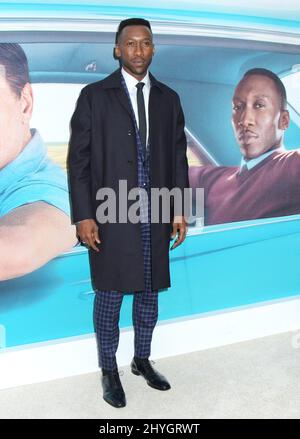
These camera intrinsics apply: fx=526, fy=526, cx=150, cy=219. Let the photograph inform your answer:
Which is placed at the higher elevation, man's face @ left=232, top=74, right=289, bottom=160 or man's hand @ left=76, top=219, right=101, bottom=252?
man's face @ left=232, top=74, right=289, bottom=160

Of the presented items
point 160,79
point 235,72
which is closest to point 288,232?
point 235,72

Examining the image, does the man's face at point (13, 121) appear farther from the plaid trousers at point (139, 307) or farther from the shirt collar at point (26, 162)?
the plaid trousers at point (139, 307)

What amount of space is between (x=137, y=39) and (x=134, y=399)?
1519mm

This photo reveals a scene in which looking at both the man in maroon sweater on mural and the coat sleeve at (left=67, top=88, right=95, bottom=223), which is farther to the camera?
the man in maroon sweater on mural

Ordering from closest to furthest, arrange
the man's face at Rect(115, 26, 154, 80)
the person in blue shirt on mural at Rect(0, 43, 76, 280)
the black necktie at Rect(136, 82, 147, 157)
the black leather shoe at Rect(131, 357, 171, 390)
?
1. the man's face at Rect(115, 26, 154, 80)
2. the black necktie at Rect(136, 82, 147, 157)
3. the person in blue shirt on mural at Rect(0, 43, 76, 280)
4. the black leather shoe at Rect(131, 357, 171, 390)

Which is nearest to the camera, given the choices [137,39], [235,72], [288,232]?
[137,39]

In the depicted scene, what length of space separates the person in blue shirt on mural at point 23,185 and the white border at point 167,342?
44cm

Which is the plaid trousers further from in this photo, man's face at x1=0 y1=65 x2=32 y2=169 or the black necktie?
man's face at x1=0 y1=65 x2=32 y2=169

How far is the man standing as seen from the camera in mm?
2137

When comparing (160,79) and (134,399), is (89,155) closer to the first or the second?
(160,79)

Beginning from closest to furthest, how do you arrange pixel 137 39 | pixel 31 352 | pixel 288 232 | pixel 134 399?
pixel 137 39 < pixel 134 399 < pixel 31 352 < pixel 288 232

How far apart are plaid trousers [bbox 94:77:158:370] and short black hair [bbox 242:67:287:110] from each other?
87 cm

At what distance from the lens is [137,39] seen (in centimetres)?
207

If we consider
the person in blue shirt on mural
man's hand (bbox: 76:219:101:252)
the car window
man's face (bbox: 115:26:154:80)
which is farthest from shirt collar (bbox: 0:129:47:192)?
the car window
